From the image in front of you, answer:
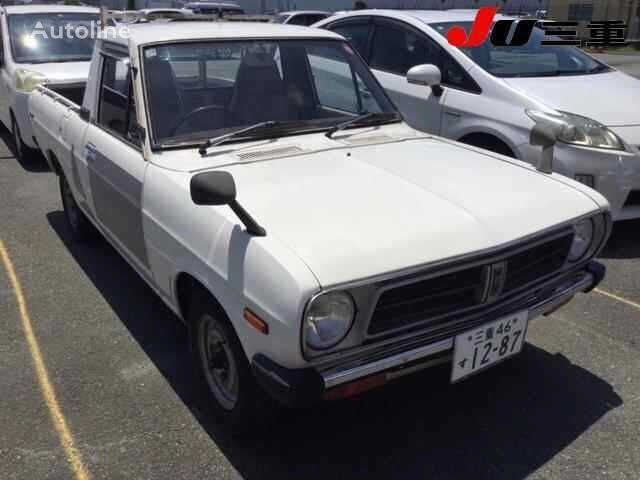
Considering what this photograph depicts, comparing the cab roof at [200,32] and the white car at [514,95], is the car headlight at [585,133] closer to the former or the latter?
the white car at [514,95]

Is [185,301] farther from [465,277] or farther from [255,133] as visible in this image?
[465,277]

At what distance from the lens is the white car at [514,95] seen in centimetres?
460

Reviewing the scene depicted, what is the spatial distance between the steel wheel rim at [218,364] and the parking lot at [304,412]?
174 millimetres

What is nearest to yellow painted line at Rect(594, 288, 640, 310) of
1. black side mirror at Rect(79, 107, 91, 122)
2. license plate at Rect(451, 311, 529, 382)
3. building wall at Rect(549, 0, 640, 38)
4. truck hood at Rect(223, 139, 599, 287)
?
truck hood at Rect(223, 139, 599, 287)

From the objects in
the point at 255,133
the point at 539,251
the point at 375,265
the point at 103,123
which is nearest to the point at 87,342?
the point at 103,123

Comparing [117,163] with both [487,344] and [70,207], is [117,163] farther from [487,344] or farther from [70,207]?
[487,344]

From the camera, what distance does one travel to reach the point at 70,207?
504cm

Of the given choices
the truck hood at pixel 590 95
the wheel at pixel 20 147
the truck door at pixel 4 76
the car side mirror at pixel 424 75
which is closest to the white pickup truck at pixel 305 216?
the car side mirror at pixel 424 75

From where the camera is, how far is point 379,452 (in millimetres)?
2723

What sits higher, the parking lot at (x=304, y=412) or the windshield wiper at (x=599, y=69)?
the windshield wiper at (x=599, y=69)

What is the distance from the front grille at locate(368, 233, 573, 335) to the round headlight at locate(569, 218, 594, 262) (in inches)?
9.7

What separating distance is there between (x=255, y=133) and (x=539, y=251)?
1.54 metres

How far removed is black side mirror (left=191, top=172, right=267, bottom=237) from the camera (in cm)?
228

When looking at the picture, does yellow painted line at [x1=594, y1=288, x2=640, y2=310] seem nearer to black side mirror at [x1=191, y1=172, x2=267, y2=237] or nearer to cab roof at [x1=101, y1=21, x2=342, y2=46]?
cab roof at [x1=101, y1=21, x2=342, y2=46]
